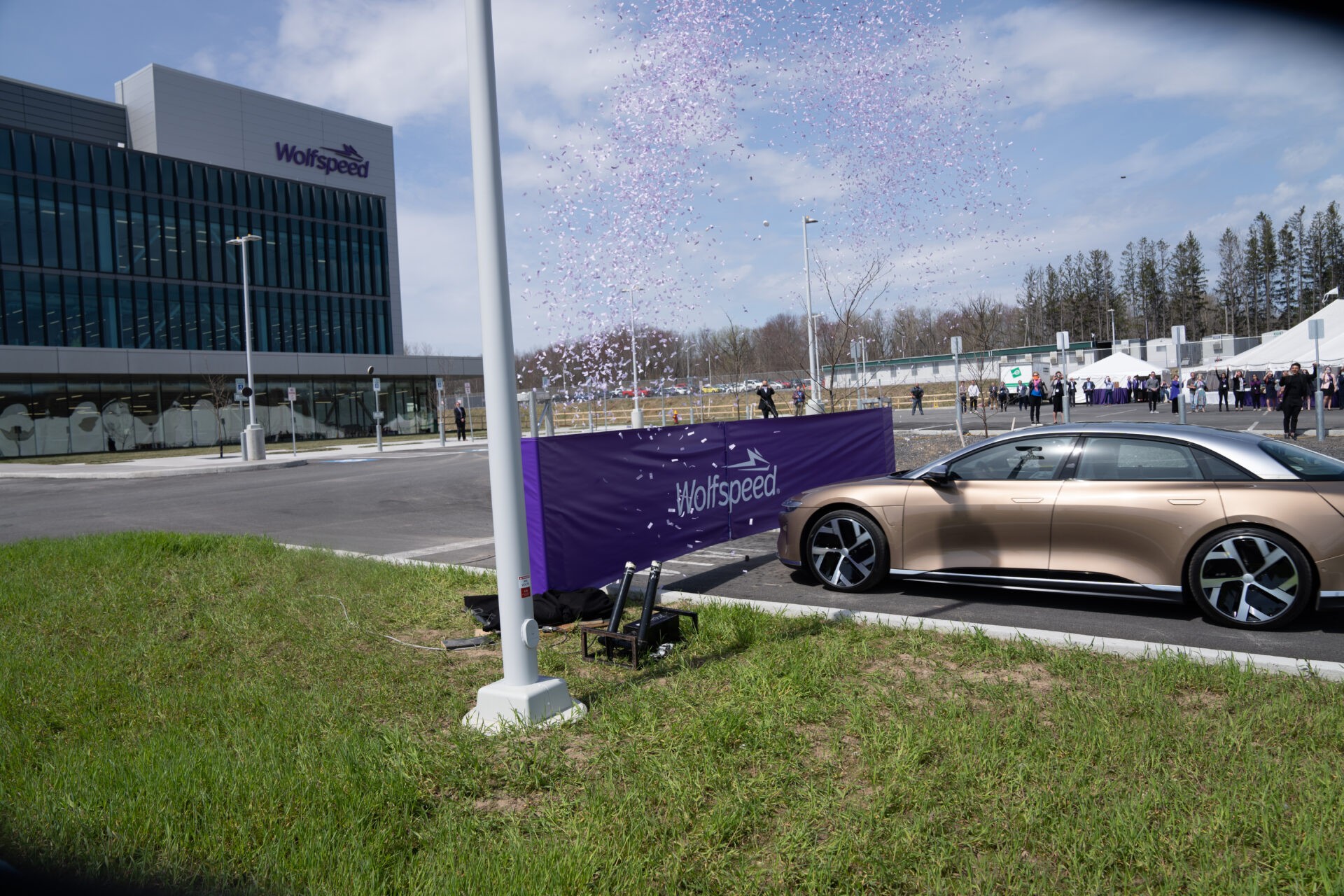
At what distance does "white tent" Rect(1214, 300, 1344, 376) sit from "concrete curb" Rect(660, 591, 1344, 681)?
42869 mm

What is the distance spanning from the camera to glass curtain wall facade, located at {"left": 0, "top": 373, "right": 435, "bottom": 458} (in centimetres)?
4341

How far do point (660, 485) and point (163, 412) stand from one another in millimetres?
47870

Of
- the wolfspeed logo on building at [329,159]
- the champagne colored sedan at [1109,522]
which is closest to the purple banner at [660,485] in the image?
the champagne colored sedan at [1109,522]

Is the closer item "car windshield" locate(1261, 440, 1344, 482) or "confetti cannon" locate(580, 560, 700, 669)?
"confetti cannon" locate(580, 560, 700, 669)

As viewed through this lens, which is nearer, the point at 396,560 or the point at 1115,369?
the point at 396,560

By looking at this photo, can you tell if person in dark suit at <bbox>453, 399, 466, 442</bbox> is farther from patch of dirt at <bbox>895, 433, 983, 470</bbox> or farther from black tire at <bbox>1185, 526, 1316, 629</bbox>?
black tire at <bbox>1185, 526, 1316, 629</bbox>

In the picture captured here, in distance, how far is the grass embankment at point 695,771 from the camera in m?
3.17

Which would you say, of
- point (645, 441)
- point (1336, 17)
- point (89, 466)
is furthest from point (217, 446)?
point (1336, 17)

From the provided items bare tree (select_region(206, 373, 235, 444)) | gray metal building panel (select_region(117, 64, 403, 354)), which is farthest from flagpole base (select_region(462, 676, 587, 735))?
gray metal building panel (select_region(117, 64, 403, 354))

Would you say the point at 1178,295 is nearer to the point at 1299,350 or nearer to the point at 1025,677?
the point at 1299,350

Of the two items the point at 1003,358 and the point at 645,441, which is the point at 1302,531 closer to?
the point at 645,441

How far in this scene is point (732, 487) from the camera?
9.73m

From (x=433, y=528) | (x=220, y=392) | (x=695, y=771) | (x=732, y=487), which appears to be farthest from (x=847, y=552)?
(x=220, y=392)

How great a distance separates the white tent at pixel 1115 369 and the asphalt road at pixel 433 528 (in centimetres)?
2539
